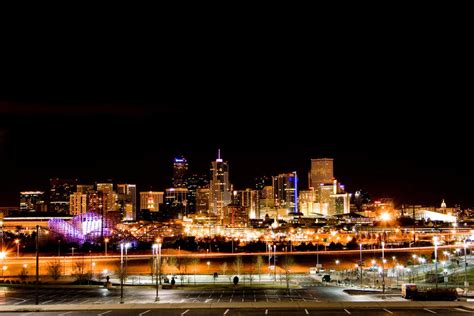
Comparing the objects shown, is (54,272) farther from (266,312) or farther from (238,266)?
(266,312)

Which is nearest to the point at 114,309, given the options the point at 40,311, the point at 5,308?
the point at 40,311

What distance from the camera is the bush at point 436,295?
26.6 m

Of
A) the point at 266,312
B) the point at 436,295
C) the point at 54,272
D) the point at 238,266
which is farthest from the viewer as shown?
the point at 238,266

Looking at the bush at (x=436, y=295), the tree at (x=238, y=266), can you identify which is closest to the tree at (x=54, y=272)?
the tree at (x=238, y=266)

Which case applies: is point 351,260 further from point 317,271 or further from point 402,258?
point 317,271

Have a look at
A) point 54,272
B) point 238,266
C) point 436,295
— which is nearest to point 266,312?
point 436,295

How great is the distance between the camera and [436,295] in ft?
88.0

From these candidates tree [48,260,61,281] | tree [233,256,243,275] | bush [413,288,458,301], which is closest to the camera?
bush [413,288,458,301]

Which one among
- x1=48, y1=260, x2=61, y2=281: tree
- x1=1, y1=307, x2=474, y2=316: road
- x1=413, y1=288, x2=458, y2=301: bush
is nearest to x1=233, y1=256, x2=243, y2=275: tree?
x1=48, y1=260, x2=61, y2=281: tree

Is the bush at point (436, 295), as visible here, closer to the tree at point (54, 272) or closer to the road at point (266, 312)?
the road at point (266, 312)

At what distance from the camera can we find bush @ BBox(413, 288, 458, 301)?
2661cm

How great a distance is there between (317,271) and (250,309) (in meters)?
36.9

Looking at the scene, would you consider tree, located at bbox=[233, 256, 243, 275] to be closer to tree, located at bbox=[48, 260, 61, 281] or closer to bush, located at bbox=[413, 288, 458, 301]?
tree, located at bbox=[48, 260, 61, 281]

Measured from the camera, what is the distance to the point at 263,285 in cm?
4344
